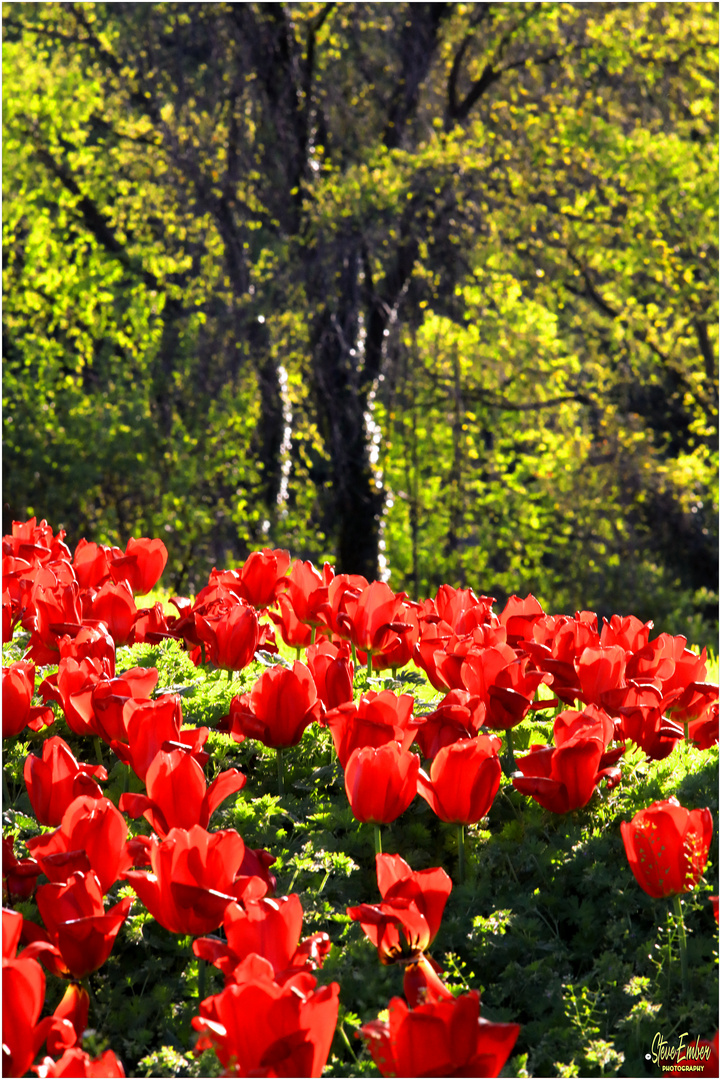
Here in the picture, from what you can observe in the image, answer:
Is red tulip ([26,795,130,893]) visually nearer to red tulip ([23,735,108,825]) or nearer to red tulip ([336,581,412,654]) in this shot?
red tulip ([23,735,108,825])

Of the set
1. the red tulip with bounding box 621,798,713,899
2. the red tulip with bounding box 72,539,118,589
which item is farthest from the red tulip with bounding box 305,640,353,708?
the red tulip with bounding box 72,539,118,589

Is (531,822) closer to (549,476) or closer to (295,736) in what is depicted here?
(295,736)

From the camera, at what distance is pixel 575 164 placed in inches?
454

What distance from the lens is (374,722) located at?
5.90 feet

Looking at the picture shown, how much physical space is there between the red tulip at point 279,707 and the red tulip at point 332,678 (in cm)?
7

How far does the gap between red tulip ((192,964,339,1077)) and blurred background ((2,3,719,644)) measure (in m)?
8.36

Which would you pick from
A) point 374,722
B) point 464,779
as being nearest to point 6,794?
point 374,722

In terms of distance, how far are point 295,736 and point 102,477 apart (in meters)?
9.08

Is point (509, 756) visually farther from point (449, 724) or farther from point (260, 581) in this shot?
point (260, 581)

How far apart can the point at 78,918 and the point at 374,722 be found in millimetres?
583

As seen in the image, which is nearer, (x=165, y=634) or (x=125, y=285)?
(x=165, y=634)

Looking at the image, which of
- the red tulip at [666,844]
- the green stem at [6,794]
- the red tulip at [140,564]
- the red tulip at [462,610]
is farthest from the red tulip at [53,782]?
the red tulip at [140,564]

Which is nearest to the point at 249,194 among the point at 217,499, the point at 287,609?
the point at 217,499

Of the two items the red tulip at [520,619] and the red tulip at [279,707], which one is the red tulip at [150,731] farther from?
the red tulip at [520,619]
